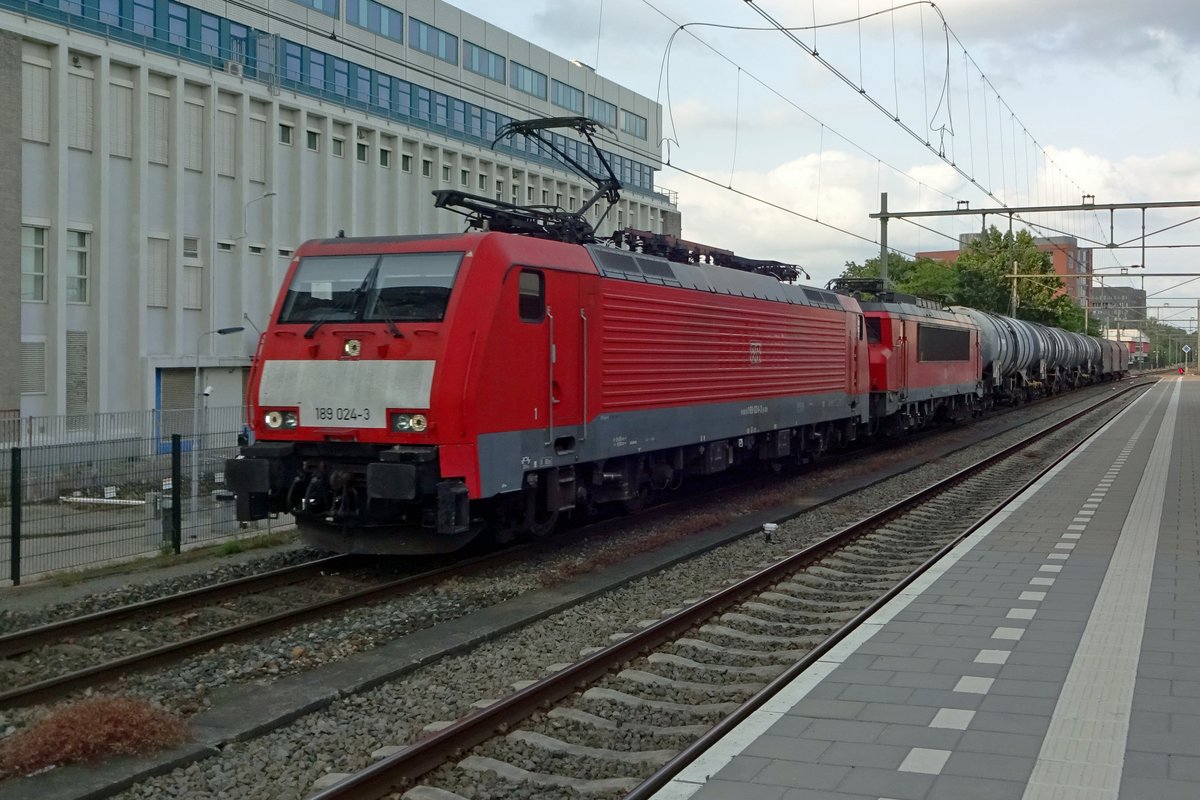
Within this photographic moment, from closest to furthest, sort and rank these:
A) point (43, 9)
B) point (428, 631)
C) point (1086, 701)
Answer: point (1086, 701), point (428, 631), point (43, 9)

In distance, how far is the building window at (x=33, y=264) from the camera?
27422 millimetres

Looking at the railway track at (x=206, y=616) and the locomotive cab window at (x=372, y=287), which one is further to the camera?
the locomotive cab window at (x=372, y=287)

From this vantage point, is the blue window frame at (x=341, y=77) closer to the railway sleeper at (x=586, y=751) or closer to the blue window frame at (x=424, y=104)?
the blue window frame at (x=424, y=104)

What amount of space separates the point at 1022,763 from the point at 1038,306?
69.5 metres

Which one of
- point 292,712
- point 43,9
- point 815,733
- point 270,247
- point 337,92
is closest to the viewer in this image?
point 815,733

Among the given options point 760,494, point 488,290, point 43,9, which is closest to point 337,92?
point 43,9

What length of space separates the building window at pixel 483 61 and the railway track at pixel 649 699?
37.8 m

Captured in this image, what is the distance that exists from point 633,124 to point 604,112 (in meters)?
3.19

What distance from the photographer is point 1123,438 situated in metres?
28.2

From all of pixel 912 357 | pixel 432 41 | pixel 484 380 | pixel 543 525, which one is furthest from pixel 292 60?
pixel 484 380

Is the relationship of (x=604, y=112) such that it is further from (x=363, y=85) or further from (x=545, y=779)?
(x=545, y=779)

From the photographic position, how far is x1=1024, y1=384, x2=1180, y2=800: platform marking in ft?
16.8

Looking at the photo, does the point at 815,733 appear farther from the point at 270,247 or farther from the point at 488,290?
the point at 270,247

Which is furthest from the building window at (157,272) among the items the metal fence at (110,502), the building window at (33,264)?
the metal fence at (110,502)
